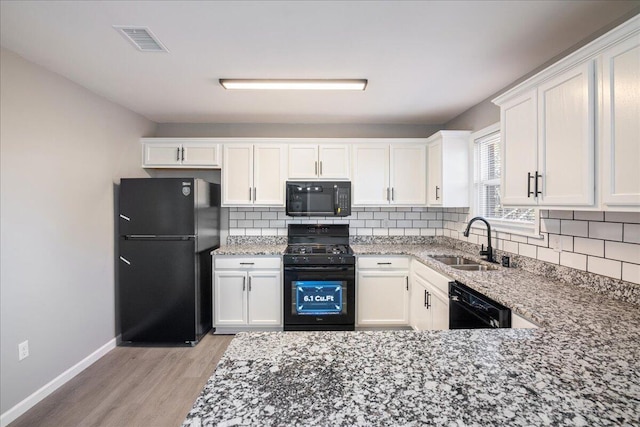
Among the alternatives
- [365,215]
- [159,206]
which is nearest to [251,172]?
[159,206]

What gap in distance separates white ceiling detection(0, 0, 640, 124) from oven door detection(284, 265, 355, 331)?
1.80 metres

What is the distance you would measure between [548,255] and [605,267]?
416 millimetres

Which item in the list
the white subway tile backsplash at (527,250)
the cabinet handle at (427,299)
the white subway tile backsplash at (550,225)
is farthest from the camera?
the cabinet handle at (427,299)

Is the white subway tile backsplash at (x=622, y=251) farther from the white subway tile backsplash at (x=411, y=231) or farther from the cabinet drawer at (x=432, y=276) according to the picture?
the white subway tile backsplash at (x=411, y=231)

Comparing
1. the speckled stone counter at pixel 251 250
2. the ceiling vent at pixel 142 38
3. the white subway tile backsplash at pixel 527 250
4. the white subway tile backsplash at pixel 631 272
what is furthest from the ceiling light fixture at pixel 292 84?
the white subway tile backsplash at pixel 631 272

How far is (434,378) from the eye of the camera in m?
0.84

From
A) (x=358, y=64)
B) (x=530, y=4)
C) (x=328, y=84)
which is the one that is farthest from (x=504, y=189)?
(x=328, y=84)

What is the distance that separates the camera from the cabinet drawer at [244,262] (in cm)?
321

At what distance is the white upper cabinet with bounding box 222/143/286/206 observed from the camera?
3436 millimetres

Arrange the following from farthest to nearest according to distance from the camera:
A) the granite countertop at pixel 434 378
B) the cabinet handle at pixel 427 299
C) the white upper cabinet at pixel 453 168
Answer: the white upper cabinet at pixel 453 168 → the cabinet handle at pixel 427 299 → the granite countertop at pixel 434 378

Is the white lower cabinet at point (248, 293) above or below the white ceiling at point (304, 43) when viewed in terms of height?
below

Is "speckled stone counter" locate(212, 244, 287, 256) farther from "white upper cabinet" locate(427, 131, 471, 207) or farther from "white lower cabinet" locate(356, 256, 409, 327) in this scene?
"white upper cabinet" locate(427, 131, 471, 207)

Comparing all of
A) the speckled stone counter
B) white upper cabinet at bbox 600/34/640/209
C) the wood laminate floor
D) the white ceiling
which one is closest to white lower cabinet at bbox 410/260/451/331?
white upper cabinet at bbox 600/34/640/209

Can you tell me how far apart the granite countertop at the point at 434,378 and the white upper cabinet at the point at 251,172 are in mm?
2428
